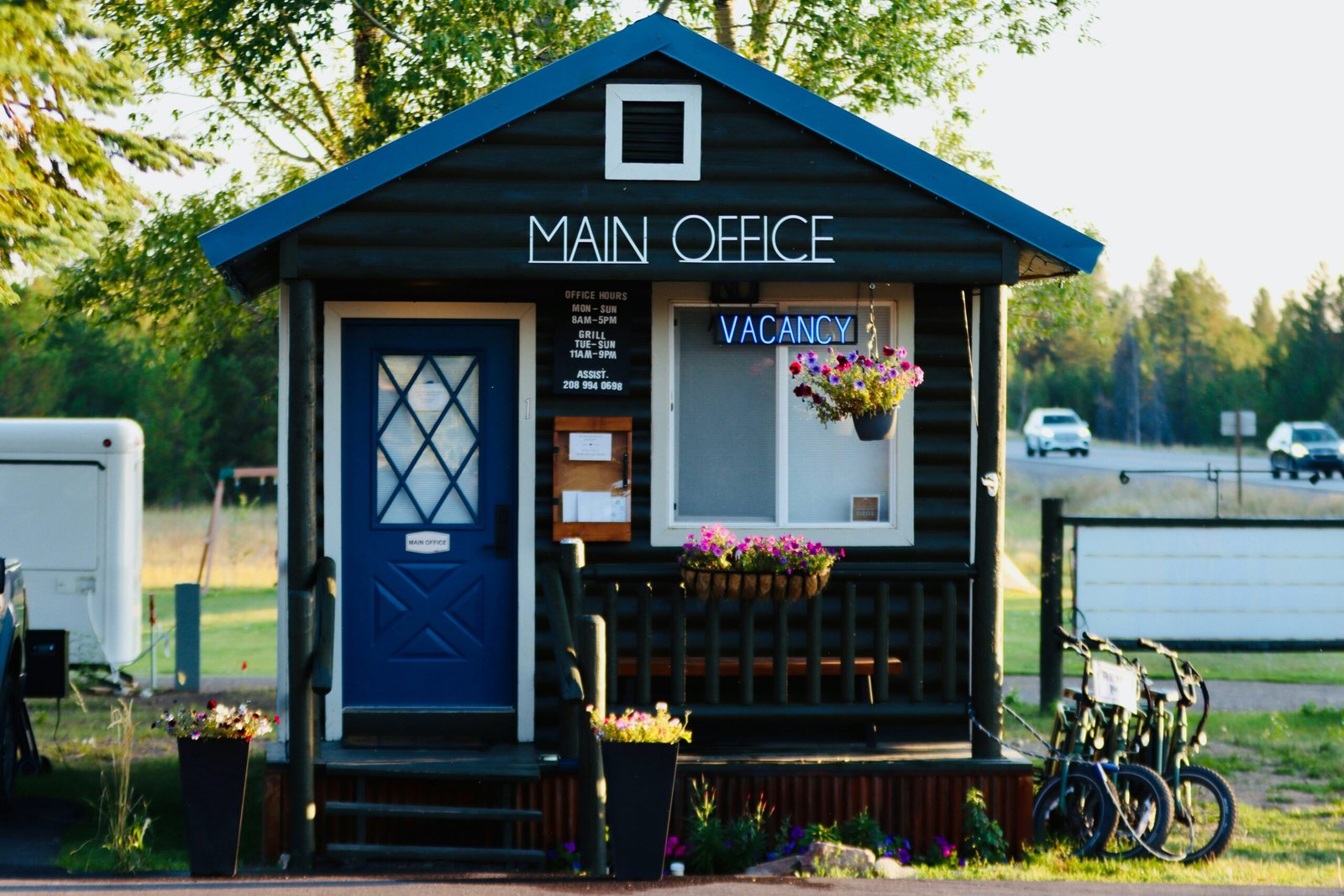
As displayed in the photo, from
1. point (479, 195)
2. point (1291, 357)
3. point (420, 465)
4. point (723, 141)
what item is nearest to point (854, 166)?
point (723, 141)

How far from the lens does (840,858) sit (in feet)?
23.3

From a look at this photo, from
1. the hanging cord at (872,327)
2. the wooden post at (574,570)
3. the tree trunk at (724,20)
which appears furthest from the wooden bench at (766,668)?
the tree trunk at (724,20)

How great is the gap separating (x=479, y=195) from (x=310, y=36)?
5.90 m

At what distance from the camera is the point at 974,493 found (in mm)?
8445

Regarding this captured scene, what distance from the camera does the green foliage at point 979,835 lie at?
24.7ft

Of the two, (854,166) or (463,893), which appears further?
(854,166)

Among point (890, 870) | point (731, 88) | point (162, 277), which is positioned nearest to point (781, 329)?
point (731, 88)

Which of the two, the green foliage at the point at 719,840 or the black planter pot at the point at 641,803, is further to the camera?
the green foliage at the point at 719,840

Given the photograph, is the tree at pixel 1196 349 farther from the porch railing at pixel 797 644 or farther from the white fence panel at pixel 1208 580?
the porch railing at pixel 797 644

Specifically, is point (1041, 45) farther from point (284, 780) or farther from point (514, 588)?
point (284, 780)

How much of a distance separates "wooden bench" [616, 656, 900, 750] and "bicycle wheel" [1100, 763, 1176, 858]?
1310mm

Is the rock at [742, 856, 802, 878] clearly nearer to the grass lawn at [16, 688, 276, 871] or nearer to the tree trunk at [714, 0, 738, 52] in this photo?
the grass lawn at [16, 688, 276, 871]

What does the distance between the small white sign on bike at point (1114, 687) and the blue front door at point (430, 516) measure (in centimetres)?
317

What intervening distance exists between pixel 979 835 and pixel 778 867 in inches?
45.2
